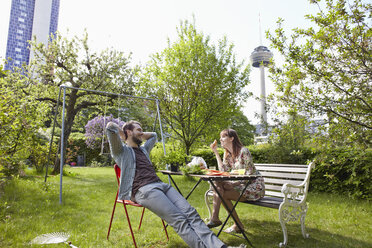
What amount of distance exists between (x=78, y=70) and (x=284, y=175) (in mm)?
9230

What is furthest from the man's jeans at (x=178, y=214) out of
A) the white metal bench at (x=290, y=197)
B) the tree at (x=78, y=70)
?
the tree at (x=78, y=70)

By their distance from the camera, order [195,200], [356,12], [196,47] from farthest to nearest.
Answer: [196,47] < [195,200] < [356,12]

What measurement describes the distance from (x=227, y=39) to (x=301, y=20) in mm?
4595

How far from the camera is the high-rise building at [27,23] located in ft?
200

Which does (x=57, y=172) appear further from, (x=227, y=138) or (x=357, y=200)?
(x=357, y=200)

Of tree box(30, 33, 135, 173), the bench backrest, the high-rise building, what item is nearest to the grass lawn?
the bench backrest

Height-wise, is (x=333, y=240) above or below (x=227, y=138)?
below

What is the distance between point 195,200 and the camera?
5602 mm

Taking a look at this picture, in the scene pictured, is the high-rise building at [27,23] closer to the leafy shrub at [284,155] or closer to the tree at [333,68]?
the leafy shrub at [284,155]

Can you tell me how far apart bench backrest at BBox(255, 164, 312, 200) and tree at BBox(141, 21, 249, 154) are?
455 centimetres

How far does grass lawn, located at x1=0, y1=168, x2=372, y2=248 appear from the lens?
307 centimetres

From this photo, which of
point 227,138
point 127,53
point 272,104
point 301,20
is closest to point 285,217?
point 227,138

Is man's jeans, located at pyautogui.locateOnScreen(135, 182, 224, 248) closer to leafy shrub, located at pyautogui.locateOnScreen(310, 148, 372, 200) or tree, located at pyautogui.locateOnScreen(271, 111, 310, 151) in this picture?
tree, located at pyautogui.locateOnScreen(271, 111, 310, 151)

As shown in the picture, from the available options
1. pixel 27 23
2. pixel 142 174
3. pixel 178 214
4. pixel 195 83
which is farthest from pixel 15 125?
pixel 27 23
